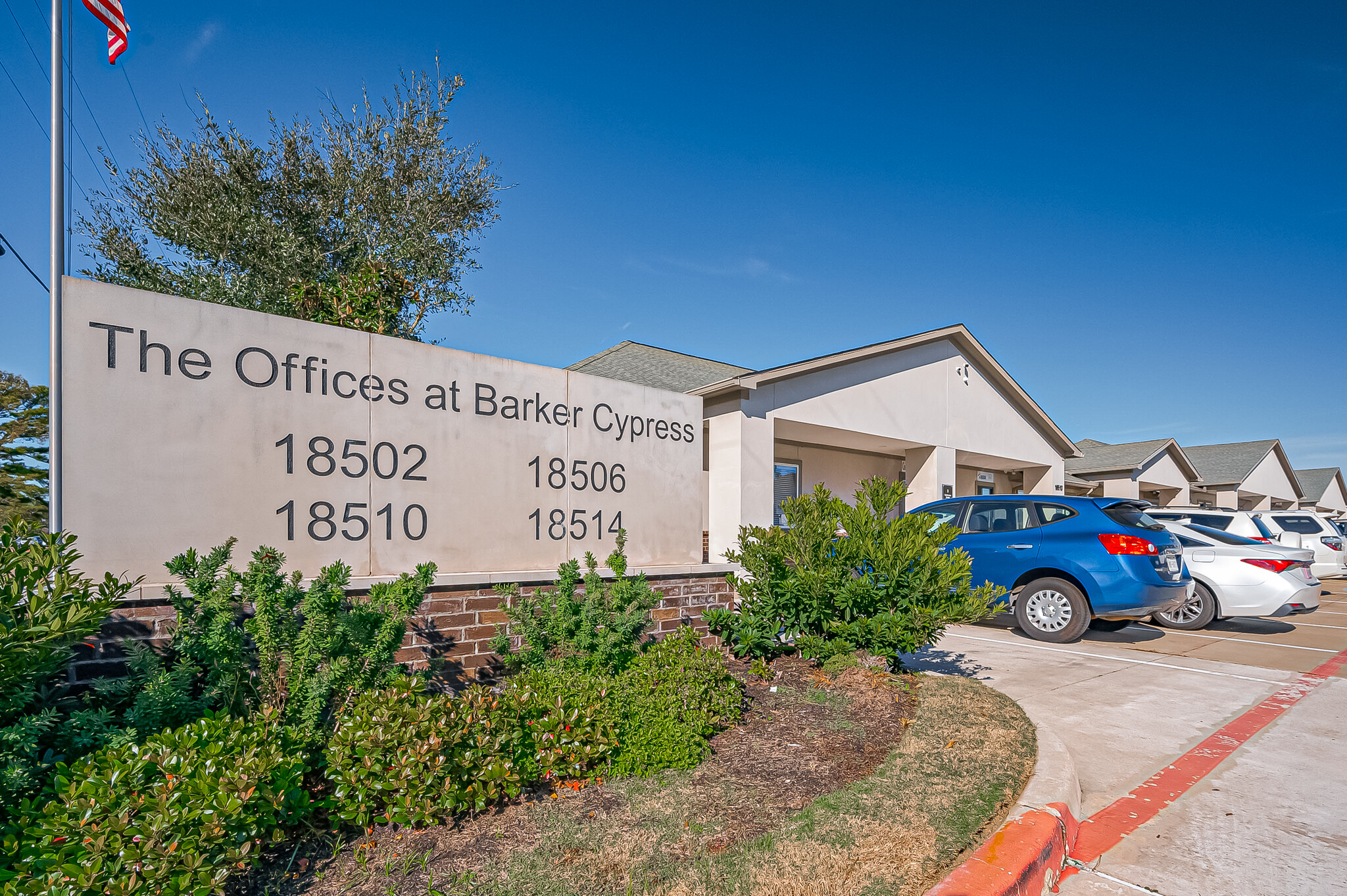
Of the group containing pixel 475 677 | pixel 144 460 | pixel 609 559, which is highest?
pixel 144 460

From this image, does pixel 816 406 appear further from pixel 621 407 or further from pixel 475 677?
pixel 475 677

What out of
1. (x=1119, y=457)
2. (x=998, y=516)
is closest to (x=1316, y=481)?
(x=1119, y=457)

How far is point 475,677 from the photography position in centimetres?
450

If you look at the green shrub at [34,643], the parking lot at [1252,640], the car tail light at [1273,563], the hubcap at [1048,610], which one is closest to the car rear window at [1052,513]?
the hubcap at [1048,610]

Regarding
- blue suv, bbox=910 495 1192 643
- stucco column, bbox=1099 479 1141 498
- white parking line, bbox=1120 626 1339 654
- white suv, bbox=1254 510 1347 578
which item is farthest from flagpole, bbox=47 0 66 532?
stucco column, bbox=1099 479 1141 498

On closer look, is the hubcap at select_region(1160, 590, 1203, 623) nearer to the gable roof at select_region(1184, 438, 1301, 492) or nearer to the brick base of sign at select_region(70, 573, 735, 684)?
the brick base of sign at select_region(70, 573, 735, 684)

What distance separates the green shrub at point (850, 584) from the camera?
17.5 feet

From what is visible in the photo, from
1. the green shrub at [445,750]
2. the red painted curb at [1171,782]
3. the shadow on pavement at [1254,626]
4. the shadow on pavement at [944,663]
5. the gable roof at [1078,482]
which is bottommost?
the shadow on pavement at [1254,626]

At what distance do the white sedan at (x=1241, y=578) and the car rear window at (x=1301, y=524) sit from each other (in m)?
8.21

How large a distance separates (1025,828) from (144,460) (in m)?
4.79

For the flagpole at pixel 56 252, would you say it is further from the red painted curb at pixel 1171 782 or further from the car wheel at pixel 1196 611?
the car wheel at pixel 1196 611

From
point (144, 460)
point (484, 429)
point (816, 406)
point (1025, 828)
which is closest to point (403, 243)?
point (816, 406)

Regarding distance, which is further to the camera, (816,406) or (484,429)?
(816,406)

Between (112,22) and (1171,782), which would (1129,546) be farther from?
(112,22)
